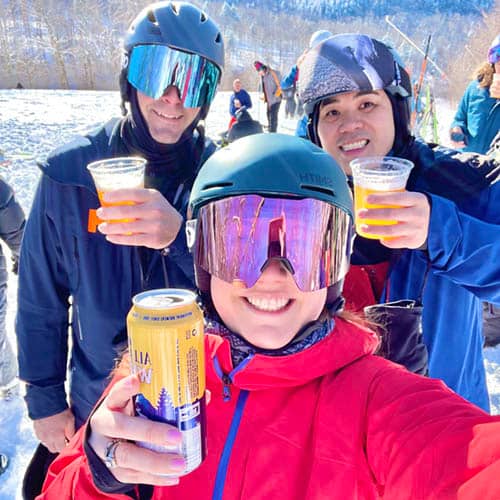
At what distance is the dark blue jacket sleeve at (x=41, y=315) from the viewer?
1939 millimetres

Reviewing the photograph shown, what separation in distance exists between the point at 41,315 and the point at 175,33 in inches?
56.4

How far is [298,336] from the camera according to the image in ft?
4.35

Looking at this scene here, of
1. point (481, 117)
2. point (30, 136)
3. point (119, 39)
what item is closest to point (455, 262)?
point (481, 117)

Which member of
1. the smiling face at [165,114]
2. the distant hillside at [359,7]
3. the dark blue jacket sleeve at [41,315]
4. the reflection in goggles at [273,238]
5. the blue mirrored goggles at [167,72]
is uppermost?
the distant hillside at [359,7]

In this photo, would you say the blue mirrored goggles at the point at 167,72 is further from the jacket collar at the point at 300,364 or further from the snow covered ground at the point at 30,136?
the snow covered ground at the point at 30,136

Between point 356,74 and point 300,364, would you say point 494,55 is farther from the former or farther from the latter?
point 300,364

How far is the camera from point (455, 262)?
1558 mm

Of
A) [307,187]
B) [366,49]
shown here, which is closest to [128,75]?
[366,49]

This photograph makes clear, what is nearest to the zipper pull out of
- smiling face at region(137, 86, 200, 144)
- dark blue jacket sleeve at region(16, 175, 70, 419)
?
dark blue jacket sleeve at region(16, 175, 70, 419)

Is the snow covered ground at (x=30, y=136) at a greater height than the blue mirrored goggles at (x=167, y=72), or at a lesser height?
lesser

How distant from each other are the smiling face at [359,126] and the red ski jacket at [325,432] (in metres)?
0.89

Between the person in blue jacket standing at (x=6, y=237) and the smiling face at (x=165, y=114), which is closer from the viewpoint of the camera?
the smiling face at (x=165, y=114)

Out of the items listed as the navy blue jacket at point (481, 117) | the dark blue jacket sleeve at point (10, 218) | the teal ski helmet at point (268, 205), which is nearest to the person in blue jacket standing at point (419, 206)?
the teal ski helmet at point (268, 205)

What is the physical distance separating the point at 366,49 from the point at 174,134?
92cm
